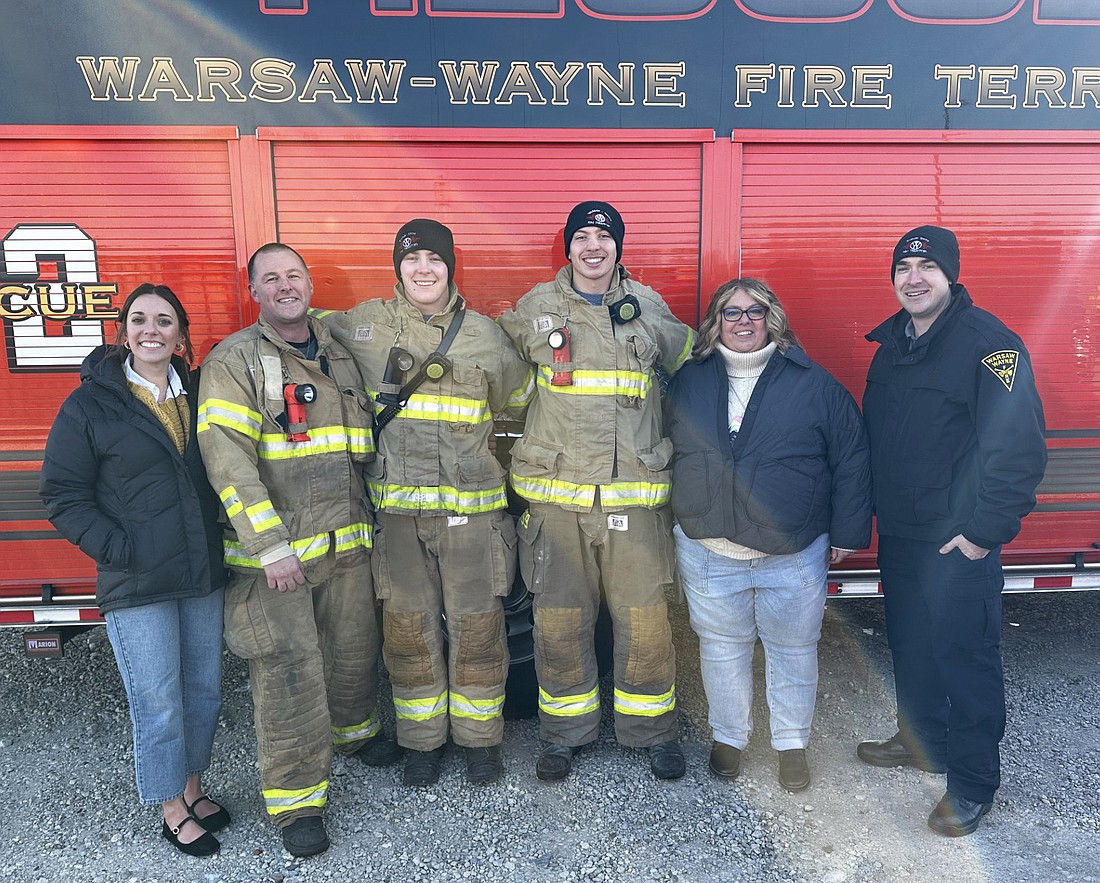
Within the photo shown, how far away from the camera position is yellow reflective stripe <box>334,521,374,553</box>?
108 inches

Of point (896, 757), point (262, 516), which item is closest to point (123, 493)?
point (262, 516)

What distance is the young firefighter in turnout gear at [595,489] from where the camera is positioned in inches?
113

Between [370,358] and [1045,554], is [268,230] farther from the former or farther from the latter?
[1045,554]

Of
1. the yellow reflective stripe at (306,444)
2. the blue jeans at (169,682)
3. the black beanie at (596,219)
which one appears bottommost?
the blue jeans at (169,682)

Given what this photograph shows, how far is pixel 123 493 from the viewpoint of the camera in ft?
8.06

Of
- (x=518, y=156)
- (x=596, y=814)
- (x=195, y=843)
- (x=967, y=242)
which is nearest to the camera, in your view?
(x=195, y=843)

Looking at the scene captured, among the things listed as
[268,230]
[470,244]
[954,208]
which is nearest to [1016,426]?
[954,208]

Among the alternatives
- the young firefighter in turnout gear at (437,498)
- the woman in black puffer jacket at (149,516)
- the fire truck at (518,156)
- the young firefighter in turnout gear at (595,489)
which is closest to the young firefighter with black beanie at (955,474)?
the fire truck at (518,156)

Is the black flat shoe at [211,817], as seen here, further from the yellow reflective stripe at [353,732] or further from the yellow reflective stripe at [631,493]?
the yellow reflective stripe at [631,493]

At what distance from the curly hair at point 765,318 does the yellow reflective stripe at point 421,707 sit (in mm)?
1697

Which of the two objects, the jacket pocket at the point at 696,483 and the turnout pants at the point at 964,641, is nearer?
the turnout pants at the point at 964,641

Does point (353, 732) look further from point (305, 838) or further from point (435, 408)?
point (435, 408)

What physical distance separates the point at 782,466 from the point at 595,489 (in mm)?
685

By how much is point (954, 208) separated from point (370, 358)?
99.4 inches
